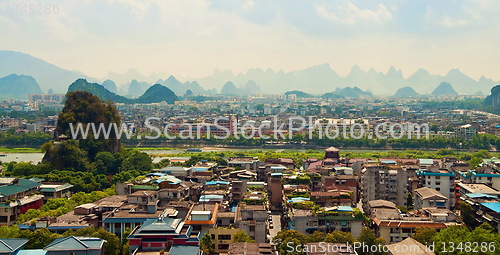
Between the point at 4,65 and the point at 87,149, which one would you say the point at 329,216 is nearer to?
the point at 87,149

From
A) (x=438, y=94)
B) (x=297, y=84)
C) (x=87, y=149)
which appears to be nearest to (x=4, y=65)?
(x=297, y=84)

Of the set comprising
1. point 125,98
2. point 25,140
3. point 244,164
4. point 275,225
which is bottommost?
point 275,225

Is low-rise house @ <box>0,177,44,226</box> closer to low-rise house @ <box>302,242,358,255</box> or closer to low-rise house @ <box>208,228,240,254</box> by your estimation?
low-rise house @ <box>208,228,240,254</box>

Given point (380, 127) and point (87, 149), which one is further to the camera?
point (380, 127)

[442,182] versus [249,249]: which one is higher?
[442,182]

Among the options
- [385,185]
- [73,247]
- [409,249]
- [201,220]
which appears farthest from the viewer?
[385,185]

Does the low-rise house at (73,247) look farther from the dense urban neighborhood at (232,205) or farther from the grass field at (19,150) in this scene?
the grass field at (19,150)

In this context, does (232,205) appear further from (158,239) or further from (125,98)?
(125,98)

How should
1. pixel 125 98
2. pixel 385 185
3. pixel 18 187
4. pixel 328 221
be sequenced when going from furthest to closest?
pixel 125 98, pixel 385 185, pixel 18 187, pixel 328 221

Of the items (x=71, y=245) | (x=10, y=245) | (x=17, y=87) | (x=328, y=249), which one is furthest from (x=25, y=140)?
(x=17, y=87)
